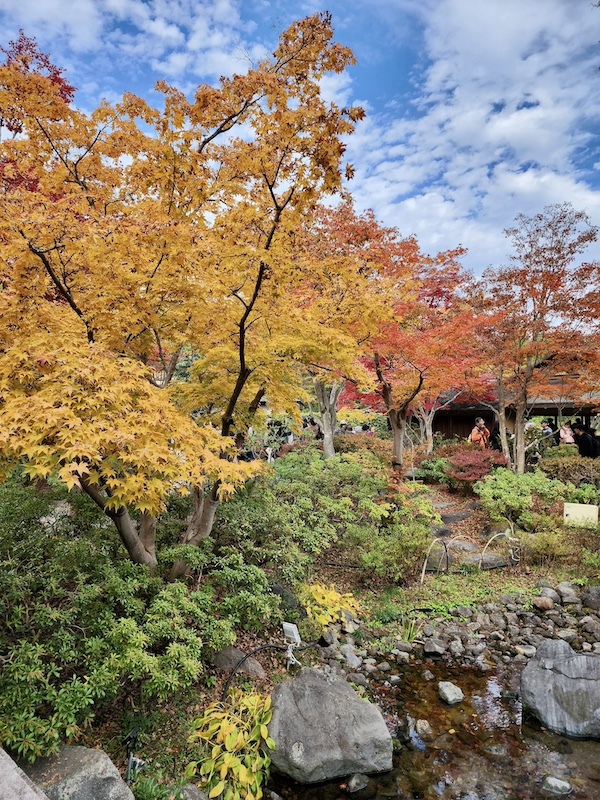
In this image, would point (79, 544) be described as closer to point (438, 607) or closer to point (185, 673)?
point (185, 673)

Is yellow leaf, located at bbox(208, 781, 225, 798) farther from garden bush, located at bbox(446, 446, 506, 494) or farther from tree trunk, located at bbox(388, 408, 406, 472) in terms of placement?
garden bush, located at bbox(446, 446, 506, 494)

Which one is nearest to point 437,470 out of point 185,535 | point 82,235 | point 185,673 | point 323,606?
point 323,606

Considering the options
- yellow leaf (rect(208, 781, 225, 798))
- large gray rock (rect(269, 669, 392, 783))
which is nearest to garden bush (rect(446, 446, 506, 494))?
large gray rock (rect(269, 669, 392, 783))

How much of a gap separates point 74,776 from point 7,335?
3.80 m

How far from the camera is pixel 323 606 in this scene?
648 centimetres

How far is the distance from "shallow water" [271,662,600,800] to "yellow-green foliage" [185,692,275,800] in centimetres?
35

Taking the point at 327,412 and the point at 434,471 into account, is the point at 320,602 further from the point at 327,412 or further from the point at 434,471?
→ the point at 434,471

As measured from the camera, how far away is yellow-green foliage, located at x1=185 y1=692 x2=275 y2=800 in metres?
3.98

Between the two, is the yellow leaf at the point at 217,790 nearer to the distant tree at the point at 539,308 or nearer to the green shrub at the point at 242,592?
the green shrub at the point at 242,592

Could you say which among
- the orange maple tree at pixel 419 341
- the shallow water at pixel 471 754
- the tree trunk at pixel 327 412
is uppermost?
the orange maple tree at pixel 419 341

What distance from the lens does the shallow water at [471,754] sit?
4.24 m

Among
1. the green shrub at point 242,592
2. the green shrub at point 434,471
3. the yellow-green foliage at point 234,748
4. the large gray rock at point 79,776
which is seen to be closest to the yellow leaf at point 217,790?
Answer: the yellow-green foliage at point 234,748

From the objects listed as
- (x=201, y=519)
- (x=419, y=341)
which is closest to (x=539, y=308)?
(x=419, y=341)

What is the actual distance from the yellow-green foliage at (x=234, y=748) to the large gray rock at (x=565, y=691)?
3123 millimetres
